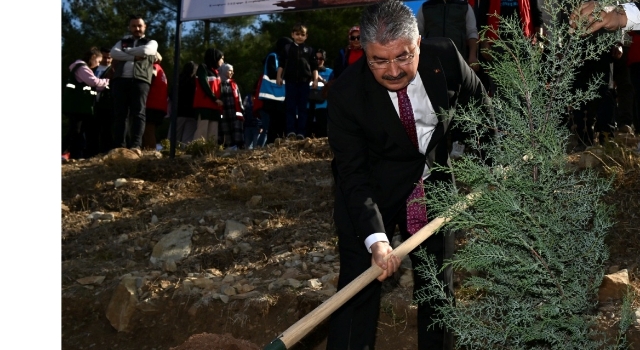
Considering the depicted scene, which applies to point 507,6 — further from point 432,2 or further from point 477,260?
point 477,260

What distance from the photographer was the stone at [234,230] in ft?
23.2

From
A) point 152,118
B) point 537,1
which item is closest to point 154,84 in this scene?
point 152,118

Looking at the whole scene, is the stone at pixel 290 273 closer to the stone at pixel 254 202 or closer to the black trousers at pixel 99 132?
the stone at pixel 254 202

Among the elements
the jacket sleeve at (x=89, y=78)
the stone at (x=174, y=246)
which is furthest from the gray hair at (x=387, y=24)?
the jacket sleeve at (x=89, y=78)

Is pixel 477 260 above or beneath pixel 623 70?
beneath

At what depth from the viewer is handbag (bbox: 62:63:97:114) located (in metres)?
10.8

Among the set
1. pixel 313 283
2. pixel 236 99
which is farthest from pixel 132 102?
pixel 313 283

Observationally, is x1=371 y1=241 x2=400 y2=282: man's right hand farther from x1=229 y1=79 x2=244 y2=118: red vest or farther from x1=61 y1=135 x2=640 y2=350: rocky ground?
x1=229 y1=79 x2=244 y2=118: red vest

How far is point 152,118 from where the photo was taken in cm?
1055

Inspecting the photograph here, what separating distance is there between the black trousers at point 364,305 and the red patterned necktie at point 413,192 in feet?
0.20

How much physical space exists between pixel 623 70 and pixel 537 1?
139 cm

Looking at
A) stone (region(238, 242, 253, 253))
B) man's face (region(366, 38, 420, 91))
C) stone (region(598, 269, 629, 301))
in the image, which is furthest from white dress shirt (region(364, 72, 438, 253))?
stone (region(238, 242, 253, 253))

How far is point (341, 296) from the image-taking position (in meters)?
3.69
